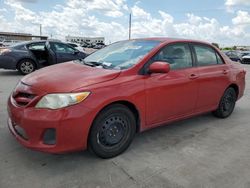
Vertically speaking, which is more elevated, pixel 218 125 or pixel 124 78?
pixel 124 78

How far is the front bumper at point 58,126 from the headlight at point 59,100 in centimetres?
5

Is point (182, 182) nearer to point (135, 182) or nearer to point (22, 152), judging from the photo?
point (135, 182)

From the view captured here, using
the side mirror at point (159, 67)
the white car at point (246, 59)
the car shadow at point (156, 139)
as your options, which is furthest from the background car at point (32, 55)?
the white car at point (246, 59)

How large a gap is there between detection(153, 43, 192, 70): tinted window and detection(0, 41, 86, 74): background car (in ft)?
20.3

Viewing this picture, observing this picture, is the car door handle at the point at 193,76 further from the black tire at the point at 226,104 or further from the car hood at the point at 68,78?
the car hood at the point at 68,78

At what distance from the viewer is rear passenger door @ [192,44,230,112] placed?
14.2 feet

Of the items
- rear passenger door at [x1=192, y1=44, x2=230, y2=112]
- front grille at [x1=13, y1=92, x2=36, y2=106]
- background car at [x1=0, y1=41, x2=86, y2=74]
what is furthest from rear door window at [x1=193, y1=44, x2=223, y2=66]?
background car at [x1=0, y1=41, x2=86, y2=74]

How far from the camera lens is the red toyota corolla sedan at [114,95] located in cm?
284

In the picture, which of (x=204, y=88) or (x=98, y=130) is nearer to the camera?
(x=98, y=130)


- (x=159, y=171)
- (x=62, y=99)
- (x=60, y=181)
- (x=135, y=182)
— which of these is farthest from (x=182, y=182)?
(x=62, y=99)

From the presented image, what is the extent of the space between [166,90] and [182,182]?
1323 mm

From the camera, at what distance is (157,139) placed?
3941mm

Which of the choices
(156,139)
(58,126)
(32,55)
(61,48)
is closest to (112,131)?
(58,126)

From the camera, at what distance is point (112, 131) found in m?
3.25
